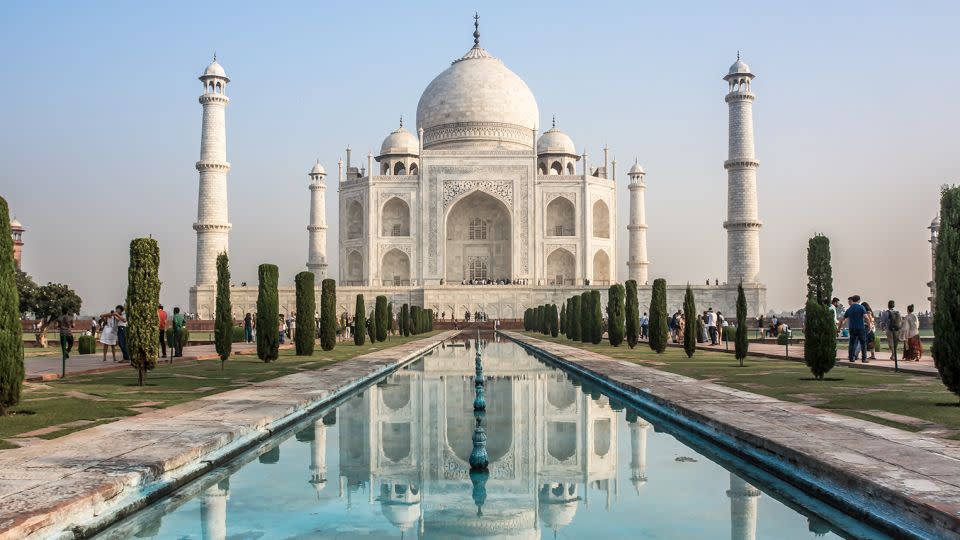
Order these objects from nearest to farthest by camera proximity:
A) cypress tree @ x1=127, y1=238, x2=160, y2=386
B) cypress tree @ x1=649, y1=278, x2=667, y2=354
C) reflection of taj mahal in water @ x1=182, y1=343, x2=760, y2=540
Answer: reflection of taj mahal in water @ x1=182, y1=343, x2=760, y2=540, cypress tree @ x1=127, y1=238, x2=160, y2=386, cypress tree @ x1=649, y1=278, x2=667, y2=354

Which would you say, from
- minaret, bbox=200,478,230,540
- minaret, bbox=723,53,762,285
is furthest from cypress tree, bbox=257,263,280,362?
minaret, bbox=723,53,762,285

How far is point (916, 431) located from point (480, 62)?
38.6 m

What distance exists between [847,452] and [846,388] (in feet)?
13.1

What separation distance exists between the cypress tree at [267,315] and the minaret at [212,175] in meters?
19.4

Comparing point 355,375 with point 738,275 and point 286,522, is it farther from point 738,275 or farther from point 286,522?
point 738,275

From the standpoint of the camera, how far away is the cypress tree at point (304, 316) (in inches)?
553

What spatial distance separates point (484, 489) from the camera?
13.3ft

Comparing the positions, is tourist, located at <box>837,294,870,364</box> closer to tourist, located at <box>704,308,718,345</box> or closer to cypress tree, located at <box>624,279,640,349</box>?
cypress tree, located at <box>624,279,640,349</box>

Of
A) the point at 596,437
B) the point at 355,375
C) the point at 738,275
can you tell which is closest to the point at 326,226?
the point at 738,275

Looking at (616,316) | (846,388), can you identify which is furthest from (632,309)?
(846,388)

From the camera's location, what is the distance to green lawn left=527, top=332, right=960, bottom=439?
5906 mm

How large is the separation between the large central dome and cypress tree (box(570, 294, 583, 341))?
714 inches

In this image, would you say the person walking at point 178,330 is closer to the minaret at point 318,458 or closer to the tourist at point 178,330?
the tourist at point 178,330

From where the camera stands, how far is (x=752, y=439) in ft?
15.9
